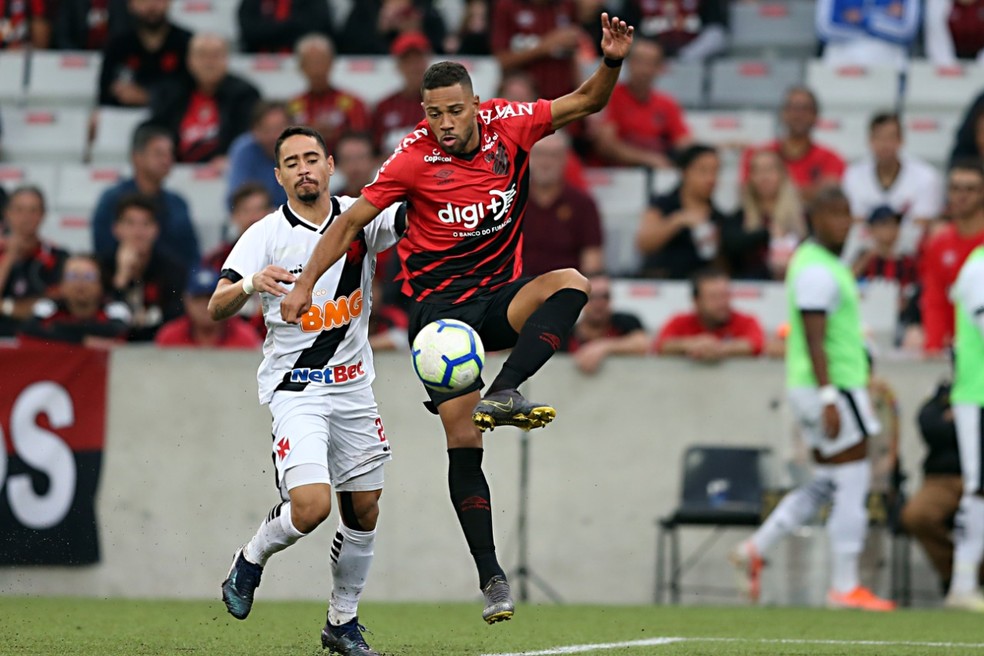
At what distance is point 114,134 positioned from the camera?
1486 centimetres

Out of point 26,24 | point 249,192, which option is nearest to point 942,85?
point 249,192

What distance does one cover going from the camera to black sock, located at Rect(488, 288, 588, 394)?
271 inches

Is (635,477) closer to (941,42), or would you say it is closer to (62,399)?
(62,399)

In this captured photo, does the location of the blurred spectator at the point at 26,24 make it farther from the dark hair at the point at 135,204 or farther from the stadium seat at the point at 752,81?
the stadium seat at the point at 752,81

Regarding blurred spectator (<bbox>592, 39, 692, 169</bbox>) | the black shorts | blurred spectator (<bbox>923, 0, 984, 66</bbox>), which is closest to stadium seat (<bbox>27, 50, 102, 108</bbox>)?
blurred spectator (<bbox>592, 39, 692, 169</bbox>)

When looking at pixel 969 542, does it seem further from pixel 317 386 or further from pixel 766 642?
pixel 317 386

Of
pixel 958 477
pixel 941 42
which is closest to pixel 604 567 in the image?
pixel 958 477

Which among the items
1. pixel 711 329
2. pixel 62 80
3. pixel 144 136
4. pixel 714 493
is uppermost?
pixel 62 80

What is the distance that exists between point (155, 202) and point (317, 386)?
19.2 ft

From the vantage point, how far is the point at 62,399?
10773 millimetres

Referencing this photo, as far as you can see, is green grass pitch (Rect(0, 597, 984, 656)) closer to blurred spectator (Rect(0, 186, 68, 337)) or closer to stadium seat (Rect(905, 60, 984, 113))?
blurred spectator (Rect(0, 186, 68, 337))

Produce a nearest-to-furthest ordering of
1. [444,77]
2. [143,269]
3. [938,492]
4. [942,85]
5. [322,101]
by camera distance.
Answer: [444,77] → [938,492] → [143,269] → [322,101] → [942,85]

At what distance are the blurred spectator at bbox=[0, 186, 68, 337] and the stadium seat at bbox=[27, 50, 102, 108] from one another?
338 centimetres

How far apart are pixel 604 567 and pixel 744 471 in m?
1.12
